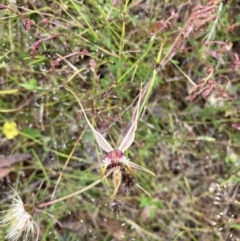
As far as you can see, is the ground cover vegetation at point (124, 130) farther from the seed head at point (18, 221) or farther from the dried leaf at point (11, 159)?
the seed head at point (18, 221)

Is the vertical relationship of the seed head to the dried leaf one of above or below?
above

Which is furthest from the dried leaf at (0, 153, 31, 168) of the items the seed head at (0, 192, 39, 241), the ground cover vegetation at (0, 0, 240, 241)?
the seed head at (0, 192, 39, 241)

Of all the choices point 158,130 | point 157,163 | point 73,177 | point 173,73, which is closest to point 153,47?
point 173,73

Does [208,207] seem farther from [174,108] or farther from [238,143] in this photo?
[174,108]

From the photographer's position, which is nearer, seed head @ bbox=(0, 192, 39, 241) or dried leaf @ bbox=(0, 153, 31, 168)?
seed head @ bbox=(0, 192, 39, 241)

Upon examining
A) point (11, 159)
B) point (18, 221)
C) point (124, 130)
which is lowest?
point (11, 159)

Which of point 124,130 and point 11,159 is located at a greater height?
point 124,130

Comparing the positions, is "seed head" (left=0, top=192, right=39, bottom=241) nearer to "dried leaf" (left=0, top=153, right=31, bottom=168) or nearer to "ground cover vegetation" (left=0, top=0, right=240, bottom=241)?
"ground cover vegetation" (left=0, top=0, right=240, bottom=241)

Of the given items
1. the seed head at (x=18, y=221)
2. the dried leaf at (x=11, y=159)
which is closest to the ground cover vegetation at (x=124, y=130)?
the dried leaf at (x=11, y=159)

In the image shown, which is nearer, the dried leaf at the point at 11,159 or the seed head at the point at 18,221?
the seed head at the point at 18,221

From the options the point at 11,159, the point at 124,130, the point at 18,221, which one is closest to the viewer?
the point at 18,221
